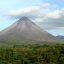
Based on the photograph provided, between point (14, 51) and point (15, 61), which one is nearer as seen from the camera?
point (15, 61)

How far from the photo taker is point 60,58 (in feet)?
133

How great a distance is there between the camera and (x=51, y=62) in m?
40.0

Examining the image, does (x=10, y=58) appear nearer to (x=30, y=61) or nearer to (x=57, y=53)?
(x=30, y=61)

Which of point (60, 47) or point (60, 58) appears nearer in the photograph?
point (60, 58)

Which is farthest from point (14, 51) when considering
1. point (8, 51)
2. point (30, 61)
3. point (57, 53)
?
point (57, 53)

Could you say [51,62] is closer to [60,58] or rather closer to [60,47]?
[60,58]

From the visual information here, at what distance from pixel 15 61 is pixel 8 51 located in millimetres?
3144

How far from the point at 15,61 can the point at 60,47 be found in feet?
27.2

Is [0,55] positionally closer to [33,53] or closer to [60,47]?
[33,53]

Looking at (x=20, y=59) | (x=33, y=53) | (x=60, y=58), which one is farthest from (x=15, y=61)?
(x=60, y=58)

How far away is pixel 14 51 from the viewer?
41.8 m

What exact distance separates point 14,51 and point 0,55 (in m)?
2.43

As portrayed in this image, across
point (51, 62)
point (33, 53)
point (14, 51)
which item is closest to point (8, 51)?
point (14, 51)

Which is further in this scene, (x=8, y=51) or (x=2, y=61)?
(x=8, y=51)
